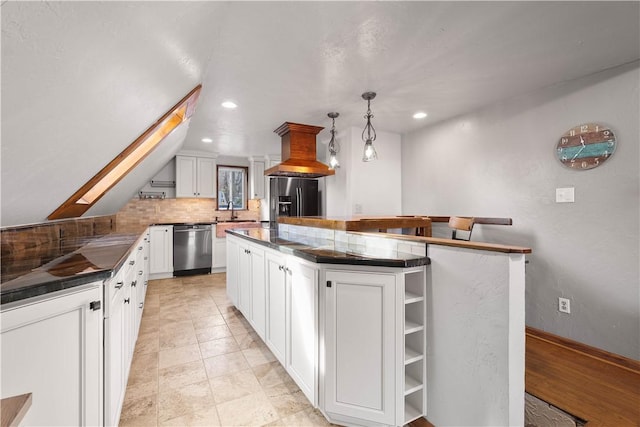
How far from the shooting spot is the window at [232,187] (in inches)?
229

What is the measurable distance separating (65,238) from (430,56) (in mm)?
3383

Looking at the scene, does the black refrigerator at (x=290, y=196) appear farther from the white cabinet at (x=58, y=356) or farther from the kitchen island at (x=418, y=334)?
the white cabinet at (x=58, y=356)

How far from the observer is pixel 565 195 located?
8.07 feet

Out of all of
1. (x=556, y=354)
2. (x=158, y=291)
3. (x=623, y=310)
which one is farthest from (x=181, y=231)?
(x=623, y=310)

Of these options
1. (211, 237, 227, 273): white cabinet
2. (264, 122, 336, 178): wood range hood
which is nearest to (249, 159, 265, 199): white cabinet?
(211, 237, 227, 273): white cabinet

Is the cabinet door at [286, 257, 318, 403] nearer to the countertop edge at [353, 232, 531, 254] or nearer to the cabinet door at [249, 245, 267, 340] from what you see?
the cabinet door at [249, 245, 267, 340]

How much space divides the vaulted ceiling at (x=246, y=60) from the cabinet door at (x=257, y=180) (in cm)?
292

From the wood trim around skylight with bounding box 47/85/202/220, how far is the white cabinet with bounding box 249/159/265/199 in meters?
3.14

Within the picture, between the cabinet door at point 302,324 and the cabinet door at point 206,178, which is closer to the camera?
the cabinet door at point 302,324

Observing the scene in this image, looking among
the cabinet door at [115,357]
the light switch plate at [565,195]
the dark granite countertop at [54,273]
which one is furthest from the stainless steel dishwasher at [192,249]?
the light switch plate at [565,195]

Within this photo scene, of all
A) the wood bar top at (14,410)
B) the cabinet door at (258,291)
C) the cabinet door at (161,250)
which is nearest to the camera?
the wood bar top at (14,410)

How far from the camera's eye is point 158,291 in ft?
13.2

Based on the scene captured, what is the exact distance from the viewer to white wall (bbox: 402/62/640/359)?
213 cm

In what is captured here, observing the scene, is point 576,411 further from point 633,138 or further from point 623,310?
point 633,138
